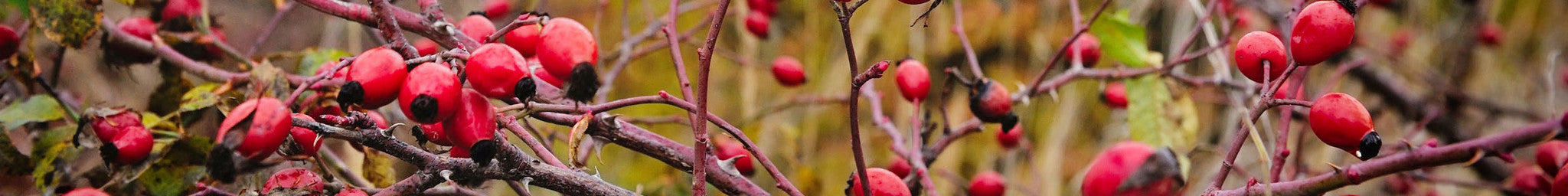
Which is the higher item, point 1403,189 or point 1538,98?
point 1403,189

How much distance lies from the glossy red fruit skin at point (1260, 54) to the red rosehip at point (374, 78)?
16.2 inches

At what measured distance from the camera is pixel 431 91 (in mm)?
427

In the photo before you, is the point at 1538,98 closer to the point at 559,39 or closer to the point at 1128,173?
the point at 1128,173

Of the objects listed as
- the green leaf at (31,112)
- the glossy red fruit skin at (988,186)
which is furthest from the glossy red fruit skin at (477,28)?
the glossy red fruit skin at (988,186)

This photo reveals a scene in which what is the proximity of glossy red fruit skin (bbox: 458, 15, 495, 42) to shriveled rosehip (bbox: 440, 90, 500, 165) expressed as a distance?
16 centimetres

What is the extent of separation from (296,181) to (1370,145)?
54 cm

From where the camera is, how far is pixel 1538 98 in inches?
77.5

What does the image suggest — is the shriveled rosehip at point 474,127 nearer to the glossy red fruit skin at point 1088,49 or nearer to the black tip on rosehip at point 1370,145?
the black tip on rosehip at point 1370,145

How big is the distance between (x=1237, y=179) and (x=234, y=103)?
1.57 m

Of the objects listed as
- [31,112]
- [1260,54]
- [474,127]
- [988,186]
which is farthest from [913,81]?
[31,112]

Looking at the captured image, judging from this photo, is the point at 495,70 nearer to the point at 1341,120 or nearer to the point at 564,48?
the point at 564,48

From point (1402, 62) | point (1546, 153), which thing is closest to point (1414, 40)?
point (1402, 62)

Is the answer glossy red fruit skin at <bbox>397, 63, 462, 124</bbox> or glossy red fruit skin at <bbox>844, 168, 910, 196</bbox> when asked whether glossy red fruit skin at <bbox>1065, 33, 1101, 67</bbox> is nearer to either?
glossy red fruit skin at <bbox>844, 168, 910, 196</bbox>

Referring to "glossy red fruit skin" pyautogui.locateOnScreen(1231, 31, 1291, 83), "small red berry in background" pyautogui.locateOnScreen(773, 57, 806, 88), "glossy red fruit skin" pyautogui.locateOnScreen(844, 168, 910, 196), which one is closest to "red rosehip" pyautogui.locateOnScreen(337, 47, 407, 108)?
"glossy red fruit skin" pyautogui.locateOnScreen(844, 168, 910, 196)
